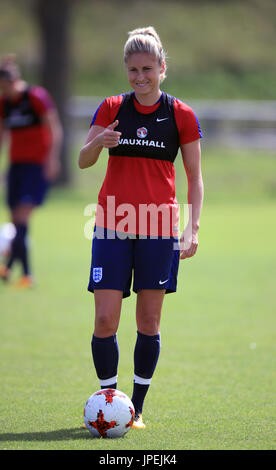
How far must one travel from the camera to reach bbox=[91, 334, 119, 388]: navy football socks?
4758 mm

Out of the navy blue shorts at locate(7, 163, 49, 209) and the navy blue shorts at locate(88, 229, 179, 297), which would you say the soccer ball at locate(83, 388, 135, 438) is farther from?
the navy blue shorts at locate(7, 163, 49, 209)

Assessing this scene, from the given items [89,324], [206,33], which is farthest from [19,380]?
[206,33]

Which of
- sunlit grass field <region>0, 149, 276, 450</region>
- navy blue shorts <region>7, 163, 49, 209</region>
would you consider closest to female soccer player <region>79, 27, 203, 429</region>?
sunlit grass field <region>0, 149, 276, 450</region>

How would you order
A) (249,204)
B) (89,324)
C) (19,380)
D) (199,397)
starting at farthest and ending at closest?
(249,204) < (89,324) < (19,380) < (199,397)

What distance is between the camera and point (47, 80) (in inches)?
858

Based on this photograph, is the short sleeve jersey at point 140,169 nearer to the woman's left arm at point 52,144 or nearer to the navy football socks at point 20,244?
the woman's left arm at point 52,144

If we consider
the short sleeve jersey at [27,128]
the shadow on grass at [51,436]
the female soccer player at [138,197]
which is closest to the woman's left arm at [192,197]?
the female soccer player at [138,197]

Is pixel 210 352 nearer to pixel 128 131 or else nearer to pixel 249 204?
pixel 128 131

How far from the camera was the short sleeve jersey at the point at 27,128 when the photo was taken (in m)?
9.77

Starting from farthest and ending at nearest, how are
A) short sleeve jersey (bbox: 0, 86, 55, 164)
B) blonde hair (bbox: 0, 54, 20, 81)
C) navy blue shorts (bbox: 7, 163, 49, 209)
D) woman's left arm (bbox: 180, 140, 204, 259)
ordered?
navy blue shorts (bbox: 7, 163, 49, 209)
short sleeve jersey (bbox: 0, 86, 55, 164)
blonde hair (bbox: 0, 54, 20, 81)
woman's left arm (bbox: 180, 140, 204, 259)

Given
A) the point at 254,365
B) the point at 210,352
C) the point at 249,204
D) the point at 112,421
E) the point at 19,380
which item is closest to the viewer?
the point at 112,421

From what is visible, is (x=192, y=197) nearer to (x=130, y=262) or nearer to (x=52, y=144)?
(x=130, y=262)

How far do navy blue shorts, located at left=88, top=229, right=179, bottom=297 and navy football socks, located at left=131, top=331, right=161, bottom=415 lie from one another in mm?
320
